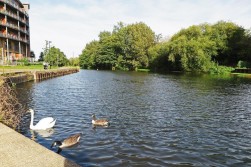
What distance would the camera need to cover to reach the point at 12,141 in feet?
29.8

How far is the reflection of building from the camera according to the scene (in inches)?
3318

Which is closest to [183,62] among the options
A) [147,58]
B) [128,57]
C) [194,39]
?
[194,39]

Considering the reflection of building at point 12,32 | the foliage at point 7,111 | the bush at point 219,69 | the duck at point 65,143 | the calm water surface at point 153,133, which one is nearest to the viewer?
the calm water surface at point 153,133

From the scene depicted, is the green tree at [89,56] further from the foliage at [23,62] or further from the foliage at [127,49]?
the foliage at [23,62]

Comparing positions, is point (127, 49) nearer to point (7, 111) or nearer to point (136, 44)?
point (136, 44)

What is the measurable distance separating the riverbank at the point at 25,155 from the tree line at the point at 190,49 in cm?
8381

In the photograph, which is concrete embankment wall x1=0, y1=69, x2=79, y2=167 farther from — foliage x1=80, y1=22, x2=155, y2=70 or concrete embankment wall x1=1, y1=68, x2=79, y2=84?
foliage x1=80, y1=22, x2=155, y2=70

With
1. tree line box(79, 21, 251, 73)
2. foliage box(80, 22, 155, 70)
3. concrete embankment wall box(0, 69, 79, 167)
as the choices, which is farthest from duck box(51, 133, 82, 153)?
foliage box(80, 22, 155, 70)

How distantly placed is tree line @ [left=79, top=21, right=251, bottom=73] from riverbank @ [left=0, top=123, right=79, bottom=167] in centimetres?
8381

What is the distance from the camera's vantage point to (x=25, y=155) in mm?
7941

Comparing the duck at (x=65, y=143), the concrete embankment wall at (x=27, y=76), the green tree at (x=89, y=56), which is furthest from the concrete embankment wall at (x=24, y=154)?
the green tree at (x=89, y=56)

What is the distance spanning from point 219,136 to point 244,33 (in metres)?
92.0

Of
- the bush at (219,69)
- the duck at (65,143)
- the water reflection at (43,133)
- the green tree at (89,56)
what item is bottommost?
the water reflection at (43,133)

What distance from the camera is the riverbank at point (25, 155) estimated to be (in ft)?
24.0
